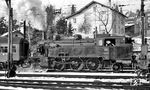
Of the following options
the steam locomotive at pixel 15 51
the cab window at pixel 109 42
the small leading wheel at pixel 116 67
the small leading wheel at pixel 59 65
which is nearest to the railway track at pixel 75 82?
the small leading wheel at pixel 116 67

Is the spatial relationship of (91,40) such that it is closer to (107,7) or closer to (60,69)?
(60,69)

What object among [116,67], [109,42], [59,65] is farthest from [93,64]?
[59,65]

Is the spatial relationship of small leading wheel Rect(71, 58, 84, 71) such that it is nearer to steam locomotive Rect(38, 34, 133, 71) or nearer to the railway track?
steam locomotive Rect(38, 34, 133, 71)

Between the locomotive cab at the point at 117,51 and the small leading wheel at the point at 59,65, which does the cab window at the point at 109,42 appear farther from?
the small leading wheel at the point at 59,65

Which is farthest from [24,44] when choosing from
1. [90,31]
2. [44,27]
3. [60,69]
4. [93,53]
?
[44,27]

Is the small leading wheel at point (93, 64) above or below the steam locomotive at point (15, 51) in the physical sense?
below

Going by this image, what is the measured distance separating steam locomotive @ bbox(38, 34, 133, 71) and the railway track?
16.7ft

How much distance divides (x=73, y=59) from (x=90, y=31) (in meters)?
39.2

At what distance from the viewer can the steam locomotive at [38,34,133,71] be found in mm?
21625

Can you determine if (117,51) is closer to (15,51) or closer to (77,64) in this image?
(77,64)

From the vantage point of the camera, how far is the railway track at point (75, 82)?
40.3 ft

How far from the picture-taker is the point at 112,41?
21906mm

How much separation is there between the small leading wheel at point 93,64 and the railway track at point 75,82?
198 inches

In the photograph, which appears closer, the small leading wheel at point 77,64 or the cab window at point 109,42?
the cab window at point 109,42
